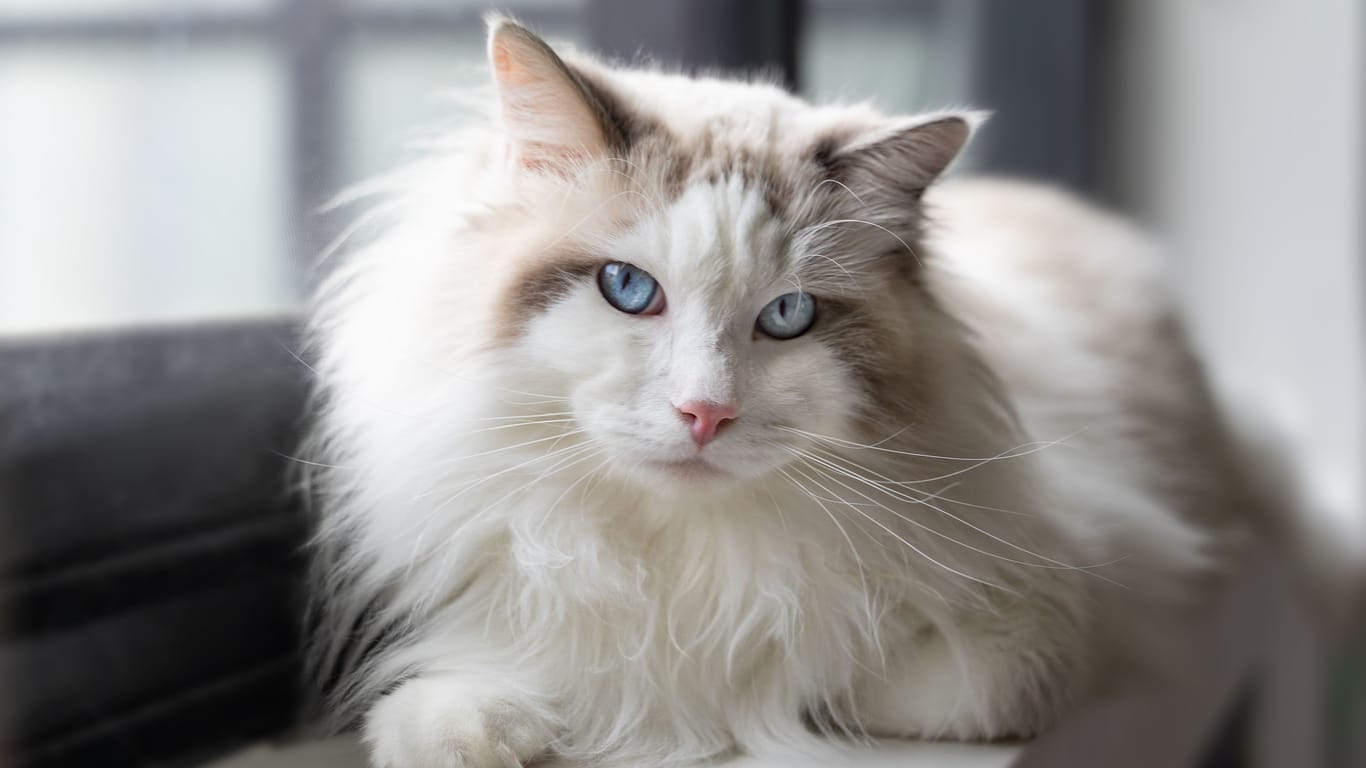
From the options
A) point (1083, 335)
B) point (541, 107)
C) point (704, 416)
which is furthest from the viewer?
point (1083, 335)

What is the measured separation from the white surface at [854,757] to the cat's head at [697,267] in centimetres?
28

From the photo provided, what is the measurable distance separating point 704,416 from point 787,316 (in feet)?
0.51

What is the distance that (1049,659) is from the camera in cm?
109

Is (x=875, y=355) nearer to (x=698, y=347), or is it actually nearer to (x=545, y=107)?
(x=698, y=347)

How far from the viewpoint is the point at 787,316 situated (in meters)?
1.00

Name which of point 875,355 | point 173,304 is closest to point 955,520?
point 875,355

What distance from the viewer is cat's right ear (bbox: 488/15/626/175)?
0.95 meters

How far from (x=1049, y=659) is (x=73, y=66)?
1009 millimetres

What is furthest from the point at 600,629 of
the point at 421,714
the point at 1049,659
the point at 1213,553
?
the point at 1213,553

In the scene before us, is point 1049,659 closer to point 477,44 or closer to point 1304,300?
point 477,44

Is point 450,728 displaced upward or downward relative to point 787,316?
downward

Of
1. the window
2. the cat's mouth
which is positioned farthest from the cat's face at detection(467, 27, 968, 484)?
the window

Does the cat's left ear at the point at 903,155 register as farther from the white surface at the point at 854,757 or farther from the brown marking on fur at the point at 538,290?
the white surface at the point at 854,757

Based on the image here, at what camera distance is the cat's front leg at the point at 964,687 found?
1046 millimetres
